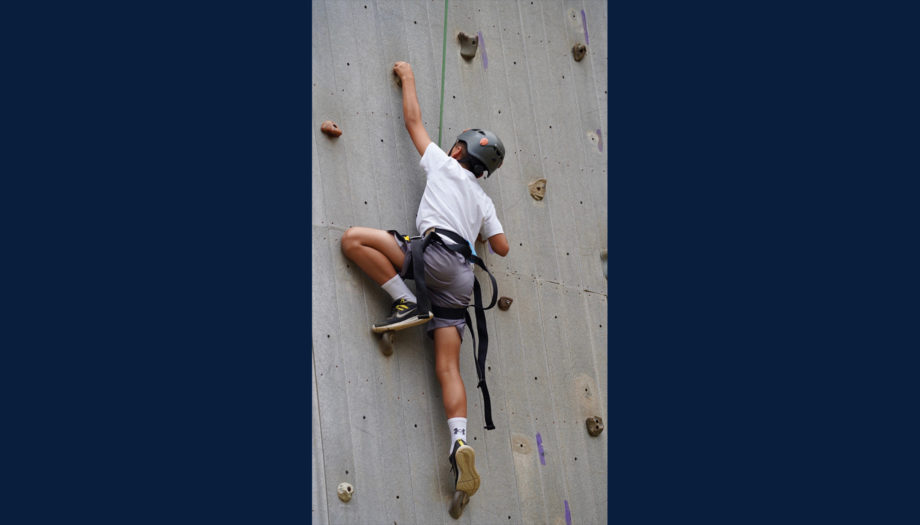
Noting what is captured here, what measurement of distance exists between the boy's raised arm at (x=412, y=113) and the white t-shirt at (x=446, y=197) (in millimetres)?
51

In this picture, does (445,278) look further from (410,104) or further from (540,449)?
(540,449)

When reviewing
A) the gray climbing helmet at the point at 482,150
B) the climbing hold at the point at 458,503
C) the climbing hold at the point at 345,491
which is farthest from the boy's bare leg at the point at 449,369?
the gray climbing helmet at the point at 482,150

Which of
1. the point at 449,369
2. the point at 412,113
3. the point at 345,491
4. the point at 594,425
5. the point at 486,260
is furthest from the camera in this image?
the point at 594,425

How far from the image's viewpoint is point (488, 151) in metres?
4.09

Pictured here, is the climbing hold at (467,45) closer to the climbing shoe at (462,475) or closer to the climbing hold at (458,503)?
the climbing shoe at (462,475)

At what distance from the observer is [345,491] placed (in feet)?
12.4

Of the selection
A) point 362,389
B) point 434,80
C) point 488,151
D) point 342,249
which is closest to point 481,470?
point 362,389

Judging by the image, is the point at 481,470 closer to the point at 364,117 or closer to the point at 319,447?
the point at 319,447

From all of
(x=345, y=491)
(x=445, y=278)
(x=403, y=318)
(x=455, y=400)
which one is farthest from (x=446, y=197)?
(x=345, y=491)

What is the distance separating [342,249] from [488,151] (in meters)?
0.80

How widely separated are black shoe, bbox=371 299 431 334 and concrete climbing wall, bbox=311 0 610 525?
0.08m

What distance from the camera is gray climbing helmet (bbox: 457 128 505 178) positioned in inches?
161

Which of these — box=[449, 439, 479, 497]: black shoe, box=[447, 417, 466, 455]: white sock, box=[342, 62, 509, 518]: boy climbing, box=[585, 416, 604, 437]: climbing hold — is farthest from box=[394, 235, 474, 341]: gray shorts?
box=[585, 416, 604, 437]: climbing hold

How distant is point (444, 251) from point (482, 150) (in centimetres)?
51
